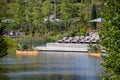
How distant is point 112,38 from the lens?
10.7m

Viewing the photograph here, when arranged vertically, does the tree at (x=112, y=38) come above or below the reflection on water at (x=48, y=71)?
above

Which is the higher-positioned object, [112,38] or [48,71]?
[112,38]

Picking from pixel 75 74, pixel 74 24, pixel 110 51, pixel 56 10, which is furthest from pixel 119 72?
pixel 56 10

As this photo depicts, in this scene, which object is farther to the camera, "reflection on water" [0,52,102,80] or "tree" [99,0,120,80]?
"reflection on water" [0,52,102,80]

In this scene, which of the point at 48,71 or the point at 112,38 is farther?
the point at 48,71

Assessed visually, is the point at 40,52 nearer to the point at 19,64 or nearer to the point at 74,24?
the point at 19,64

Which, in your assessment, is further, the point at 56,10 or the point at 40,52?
the point at 56,10

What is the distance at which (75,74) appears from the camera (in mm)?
21766

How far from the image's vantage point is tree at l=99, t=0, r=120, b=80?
34.8 ft

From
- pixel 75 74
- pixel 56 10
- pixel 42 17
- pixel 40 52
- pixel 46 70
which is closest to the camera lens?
pixel 75 74

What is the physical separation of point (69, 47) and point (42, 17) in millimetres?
14178

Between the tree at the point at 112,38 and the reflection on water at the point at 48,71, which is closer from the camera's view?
the tree at the point at 112,38

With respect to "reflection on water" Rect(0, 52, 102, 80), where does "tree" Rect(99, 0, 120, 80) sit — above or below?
above

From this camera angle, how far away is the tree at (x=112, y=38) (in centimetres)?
1059
